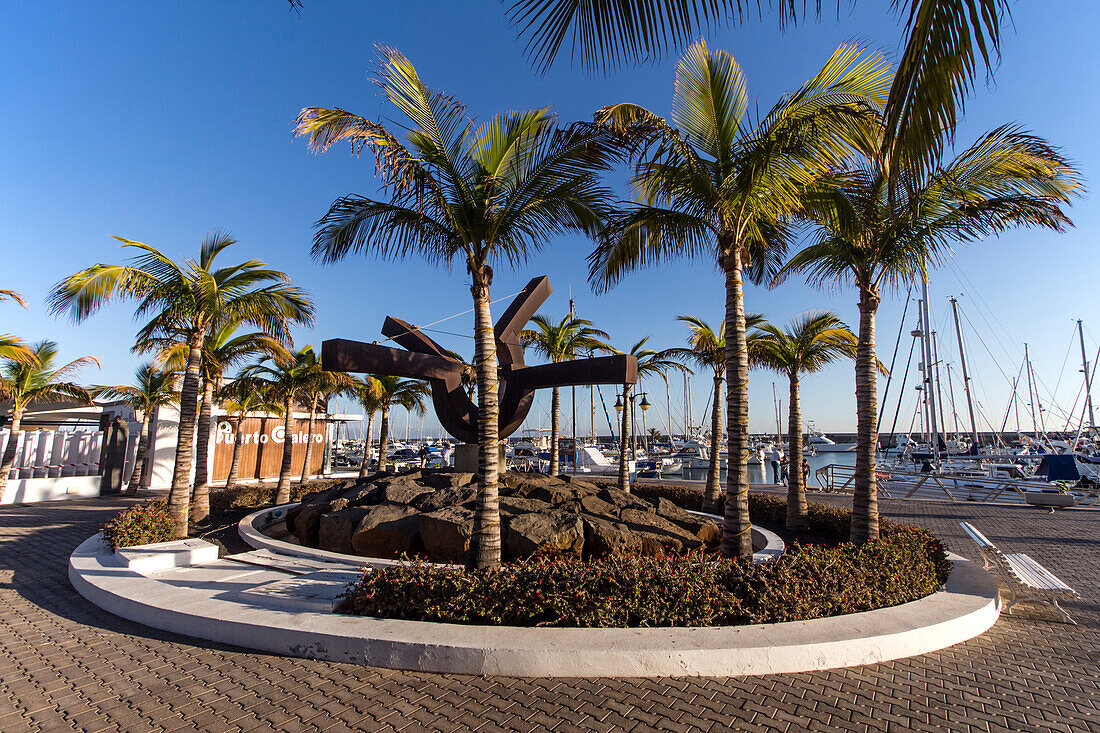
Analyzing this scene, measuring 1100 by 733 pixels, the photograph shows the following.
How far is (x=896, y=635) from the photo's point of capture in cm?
546

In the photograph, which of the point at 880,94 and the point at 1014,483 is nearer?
the point at 880,94

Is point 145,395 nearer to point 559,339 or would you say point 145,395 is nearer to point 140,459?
point 140,459

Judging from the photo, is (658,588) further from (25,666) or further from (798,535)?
(798,535)

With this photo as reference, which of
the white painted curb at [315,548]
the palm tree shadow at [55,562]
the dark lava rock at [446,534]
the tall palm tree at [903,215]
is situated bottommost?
the palm tree shadow at [55,562]

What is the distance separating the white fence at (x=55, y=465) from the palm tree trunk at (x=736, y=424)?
26944 mm

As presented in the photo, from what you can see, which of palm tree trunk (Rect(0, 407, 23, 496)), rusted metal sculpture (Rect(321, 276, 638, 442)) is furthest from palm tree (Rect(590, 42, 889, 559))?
palm tree trunk (Rect(0, 407, 23, 496))

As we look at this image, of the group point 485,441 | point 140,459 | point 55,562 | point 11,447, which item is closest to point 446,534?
point 485,441

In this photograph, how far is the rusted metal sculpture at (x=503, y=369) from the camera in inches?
440

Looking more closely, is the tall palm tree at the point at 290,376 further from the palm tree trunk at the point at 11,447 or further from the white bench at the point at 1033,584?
the white bench at the point at 1033,584

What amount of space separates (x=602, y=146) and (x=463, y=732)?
7.72 metres

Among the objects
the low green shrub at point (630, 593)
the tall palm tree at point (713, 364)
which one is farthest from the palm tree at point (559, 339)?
the low green shrub at point (630, 593)

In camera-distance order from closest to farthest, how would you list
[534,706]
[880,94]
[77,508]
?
[534,706] → [880,94] → [77,508]

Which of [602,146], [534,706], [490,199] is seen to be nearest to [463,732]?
[534,706]

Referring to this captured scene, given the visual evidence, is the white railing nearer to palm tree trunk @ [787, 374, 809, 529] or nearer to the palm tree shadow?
the palm tree shadow
